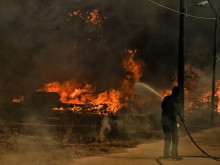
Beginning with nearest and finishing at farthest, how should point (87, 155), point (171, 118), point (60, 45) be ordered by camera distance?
point (171, 118) < point (87, 155) < point (60, 45)

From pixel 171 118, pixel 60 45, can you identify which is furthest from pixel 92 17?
pixel 171 118

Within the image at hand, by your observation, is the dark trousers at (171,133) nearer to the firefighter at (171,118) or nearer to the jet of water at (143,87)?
the firefighter at (171,118)

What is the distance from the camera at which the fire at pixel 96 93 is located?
21641mm

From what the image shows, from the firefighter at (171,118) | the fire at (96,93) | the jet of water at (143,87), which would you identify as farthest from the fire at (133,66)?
the firefighter at (171,118)

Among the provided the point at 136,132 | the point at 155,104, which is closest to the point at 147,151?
the point at 136,132

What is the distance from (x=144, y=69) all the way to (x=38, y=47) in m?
9.60

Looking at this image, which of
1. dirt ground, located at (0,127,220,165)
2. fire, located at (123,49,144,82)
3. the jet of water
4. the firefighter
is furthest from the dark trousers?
the jet of water

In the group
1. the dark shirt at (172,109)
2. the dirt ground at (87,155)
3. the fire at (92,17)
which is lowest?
the dirt ground at (87,155)

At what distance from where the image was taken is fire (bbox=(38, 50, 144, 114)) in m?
21.6

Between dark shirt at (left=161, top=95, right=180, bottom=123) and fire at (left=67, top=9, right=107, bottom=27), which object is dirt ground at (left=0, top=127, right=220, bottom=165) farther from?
fire at (left=67, top=9, right=107, bottom=27)

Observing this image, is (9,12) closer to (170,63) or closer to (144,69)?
(144,69)

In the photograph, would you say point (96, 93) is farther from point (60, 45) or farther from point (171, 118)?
point (171, 118)

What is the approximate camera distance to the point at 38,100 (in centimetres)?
1989

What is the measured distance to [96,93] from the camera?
76.1ft
